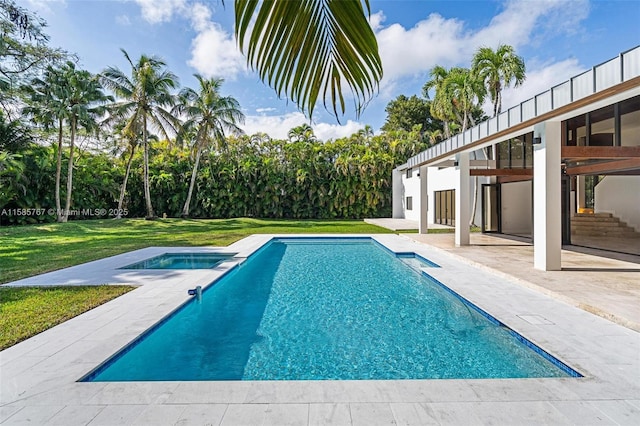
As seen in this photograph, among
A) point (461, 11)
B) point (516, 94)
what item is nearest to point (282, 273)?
point (461, 11)

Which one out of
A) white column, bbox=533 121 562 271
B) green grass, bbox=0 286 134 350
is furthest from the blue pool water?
white column, bbox=533 121 562 271

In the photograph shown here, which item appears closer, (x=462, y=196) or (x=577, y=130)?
(x=577, y=130)

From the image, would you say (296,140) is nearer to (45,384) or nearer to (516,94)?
(516,94)

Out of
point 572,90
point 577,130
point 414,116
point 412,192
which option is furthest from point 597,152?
point 414,116

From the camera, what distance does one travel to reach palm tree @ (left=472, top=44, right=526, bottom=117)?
16.3 m

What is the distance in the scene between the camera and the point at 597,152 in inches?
276

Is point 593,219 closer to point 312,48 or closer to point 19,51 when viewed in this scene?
point 312,48

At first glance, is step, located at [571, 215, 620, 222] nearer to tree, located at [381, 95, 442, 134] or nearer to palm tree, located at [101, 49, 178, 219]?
palm tree, located at [101, 49, 178, 219]

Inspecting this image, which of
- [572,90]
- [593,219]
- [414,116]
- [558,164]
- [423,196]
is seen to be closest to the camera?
[572,90]

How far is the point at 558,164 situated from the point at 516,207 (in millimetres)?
9182

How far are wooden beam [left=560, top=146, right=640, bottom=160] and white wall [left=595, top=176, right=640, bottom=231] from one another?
5377 mm

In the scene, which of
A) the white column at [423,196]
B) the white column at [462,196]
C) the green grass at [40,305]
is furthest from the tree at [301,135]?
the green grass at [40,305]

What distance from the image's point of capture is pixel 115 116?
68.4 ft

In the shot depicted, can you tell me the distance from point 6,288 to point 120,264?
2.45 metres
